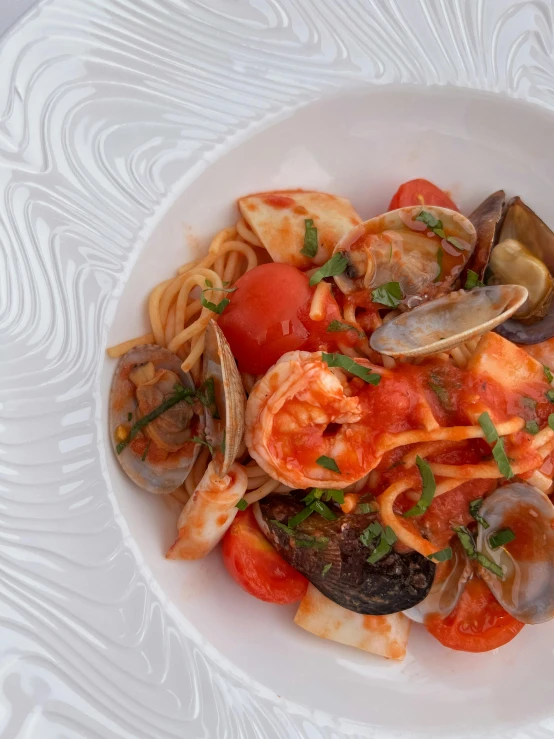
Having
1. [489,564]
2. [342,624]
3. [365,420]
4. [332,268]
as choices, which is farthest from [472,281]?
[342,624]

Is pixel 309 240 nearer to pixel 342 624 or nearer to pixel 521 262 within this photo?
pixel 521 262

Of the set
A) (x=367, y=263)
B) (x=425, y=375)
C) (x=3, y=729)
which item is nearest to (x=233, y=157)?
(x=367, y=263)

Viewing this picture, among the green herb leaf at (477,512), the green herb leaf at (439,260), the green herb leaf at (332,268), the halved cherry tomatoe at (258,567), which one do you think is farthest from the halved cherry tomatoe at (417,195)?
the halved cherry tomatoe at (258,567)

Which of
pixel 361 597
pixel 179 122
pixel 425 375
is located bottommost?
pixel 361 597

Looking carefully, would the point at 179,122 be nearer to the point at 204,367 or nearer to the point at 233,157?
the point at 233,157

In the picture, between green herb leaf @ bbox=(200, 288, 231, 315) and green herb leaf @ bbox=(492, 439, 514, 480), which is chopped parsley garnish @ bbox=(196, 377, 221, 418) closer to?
green herb leaf @ bbox=(200, 288, 231, 315)

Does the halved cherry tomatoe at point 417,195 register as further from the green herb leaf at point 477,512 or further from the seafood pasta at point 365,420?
the green herb leaf at point 477,512

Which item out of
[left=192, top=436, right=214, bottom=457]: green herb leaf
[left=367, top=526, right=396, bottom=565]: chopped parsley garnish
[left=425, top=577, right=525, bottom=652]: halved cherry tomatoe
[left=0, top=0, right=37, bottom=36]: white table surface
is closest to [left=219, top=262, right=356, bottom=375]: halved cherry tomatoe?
[left=192, top=436, right=214, bottom=457]: green herb leaf
